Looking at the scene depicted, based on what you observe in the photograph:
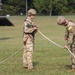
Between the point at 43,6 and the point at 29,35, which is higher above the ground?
the point at 29,35

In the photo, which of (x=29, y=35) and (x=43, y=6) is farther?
(x=43, y=6)

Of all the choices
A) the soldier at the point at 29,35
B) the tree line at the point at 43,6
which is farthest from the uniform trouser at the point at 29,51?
the tree line at the point at 43,6

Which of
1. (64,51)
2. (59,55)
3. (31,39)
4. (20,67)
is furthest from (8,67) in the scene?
(64,51)

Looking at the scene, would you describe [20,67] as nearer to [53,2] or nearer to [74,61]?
[74,61]

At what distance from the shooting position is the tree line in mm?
113500

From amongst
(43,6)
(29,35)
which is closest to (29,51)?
(29,35)

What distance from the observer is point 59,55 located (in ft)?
50.3

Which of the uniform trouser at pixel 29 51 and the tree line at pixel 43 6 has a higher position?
the uniform trouser at pixel 29 51

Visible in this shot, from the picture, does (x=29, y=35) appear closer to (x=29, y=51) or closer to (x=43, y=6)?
(x=29, y=51)

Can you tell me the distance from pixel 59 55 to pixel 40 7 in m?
101

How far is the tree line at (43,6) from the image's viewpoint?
372 ft

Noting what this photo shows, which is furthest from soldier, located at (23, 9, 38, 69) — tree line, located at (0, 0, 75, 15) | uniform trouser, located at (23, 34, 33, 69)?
tree line, located at (0, 0, 75, 15)

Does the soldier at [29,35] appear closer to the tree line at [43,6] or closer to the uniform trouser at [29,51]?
the uniform trouser at [29,51]

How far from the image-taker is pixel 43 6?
116 metres
